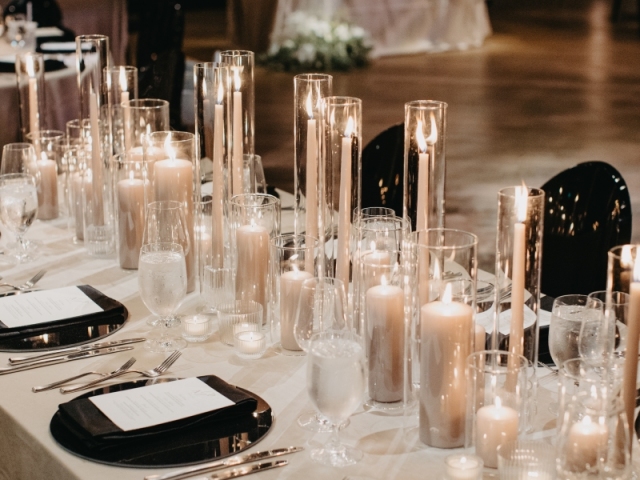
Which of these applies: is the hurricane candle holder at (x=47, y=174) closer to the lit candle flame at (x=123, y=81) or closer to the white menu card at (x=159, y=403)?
the lit candle flame at (x=123, y=81)

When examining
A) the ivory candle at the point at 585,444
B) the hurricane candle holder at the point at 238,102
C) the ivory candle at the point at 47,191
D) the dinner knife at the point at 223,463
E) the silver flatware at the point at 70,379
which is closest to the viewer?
the ivory candle at the point at 585,444

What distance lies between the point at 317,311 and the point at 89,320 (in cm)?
59

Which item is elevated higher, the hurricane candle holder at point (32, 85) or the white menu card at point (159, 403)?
the hurricane candle holder at point (32, 85)

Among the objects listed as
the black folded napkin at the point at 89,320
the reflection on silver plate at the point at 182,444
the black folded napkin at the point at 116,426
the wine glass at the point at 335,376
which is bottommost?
the reflection on silver plate at the point at 182,444

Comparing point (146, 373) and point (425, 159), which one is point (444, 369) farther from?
point (146, 373)

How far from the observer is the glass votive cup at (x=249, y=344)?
1678 millimetres

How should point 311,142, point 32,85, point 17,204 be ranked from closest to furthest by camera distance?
point 311,142, point 17,204, point 32,85

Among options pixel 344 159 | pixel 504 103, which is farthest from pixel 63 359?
pixel 504 103

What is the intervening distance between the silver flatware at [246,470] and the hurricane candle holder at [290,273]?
0.40 m

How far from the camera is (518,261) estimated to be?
1.34m

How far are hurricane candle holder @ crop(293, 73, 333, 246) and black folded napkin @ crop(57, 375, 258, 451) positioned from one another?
0.43 metres

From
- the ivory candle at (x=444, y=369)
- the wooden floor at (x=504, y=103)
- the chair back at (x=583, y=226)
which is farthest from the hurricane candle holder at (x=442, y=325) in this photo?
the wooden floor at (x=504, y=103)

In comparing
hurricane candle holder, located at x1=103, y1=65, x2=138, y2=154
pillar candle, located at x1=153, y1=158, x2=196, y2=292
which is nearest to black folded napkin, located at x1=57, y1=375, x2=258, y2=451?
pillar candle, located at x1=153, y1=158, x2=196, y2=292

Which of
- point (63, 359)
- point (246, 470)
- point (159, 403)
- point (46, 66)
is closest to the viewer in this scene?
point (246, 470)
